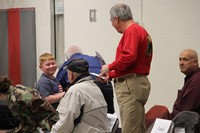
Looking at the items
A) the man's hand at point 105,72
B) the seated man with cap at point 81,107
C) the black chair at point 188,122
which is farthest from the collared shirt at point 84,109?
the black chair at point 188,122

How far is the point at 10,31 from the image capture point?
21.1 ft

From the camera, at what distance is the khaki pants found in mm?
3518

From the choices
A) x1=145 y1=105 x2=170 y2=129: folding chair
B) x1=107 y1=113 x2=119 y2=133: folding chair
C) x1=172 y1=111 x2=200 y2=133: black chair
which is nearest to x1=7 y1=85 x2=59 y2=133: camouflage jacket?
x1=107 y1=113 x2=119 y2=133: folding chair

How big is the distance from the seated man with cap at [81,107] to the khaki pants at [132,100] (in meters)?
0.57

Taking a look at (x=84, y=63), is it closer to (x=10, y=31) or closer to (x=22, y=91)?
(x=22, y=91)

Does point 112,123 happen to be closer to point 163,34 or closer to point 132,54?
point 132,54

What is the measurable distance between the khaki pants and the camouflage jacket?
2.82 ft

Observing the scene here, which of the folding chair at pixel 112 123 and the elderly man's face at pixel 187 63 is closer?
the folding chair at pixel 112 123

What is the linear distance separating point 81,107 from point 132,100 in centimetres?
81

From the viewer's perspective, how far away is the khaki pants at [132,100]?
3518 mm

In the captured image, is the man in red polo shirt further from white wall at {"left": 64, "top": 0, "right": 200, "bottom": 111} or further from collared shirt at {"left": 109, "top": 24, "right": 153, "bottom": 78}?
white wall at {"left": 64, "top": 0, "right": 200, "bottom": 111}

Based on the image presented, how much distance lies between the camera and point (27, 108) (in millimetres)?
2824

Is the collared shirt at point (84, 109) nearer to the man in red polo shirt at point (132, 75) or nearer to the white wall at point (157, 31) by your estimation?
the man in red polo shirt at point (132, 75)

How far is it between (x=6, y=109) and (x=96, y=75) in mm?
1072
